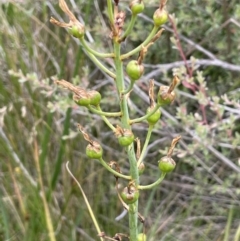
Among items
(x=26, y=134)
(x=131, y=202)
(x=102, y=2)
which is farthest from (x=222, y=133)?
(x=131, y=202)

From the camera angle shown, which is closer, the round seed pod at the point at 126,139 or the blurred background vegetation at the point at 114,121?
the round seed pod at the point at 126,139

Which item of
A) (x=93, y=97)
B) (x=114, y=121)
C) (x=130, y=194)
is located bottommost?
(x=114, y=121)

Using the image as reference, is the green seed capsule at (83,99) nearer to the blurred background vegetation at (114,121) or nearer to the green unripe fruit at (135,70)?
the green unripe fruit at (135,70)

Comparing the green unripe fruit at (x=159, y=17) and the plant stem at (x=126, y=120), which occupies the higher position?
the green unripe fruit at (x=159, y=17)

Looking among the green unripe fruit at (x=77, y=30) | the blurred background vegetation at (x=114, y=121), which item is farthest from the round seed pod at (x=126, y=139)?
the blurred background vegetation at (x=114, y=121)

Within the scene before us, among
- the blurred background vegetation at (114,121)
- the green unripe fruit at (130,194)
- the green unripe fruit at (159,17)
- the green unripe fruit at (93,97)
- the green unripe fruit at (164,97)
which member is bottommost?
the blurred background vegetation at (114,121)

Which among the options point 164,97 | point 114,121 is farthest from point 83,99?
point 114,121

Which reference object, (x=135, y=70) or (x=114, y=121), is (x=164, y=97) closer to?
(x=135, y=70)

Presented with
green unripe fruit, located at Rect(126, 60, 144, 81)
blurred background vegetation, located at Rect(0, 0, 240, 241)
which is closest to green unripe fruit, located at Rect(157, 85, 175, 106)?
green unripe fruit, located at Rect(126, 60, 144, 81)
